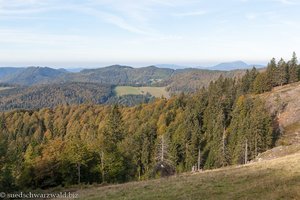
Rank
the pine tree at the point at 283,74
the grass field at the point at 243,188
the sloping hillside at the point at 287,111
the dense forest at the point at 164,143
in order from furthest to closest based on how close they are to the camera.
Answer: the pine tree at the point at 283,74 < the sloping hillside at the point at 287,111 < the dense forest at the point at 164,143 < the grass field at the point at 243,188

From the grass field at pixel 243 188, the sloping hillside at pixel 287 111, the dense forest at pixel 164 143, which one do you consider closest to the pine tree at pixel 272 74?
the dense forest at pixel 164 143

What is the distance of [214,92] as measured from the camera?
152 metres

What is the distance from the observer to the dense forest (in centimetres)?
6099

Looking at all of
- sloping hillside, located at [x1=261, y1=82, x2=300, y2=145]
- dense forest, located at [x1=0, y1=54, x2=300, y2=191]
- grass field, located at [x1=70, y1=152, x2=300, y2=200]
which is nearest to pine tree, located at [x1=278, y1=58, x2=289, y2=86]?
dense forest, located at [x1=0, y1=54, x2=300, y2=191]

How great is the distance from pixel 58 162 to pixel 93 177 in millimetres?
8579

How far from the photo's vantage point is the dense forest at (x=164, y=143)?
2401 inches

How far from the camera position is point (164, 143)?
3561 inches

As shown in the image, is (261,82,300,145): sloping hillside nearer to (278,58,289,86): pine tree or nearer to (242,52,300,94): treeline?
(242,52,300,94): treeline

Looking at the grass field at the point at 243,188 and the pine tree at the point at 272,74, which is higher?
the pine tree at the point at 272,74

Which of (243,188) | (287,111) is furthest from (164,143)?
(243,188)

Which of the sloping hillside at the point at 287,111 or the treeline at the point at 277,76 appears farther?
the treeline at the point at 277,76

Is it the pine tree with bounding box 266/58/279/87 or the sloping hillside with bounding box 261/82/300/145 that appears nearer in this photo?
the sloping hillside with bounding box 261/82/300/145

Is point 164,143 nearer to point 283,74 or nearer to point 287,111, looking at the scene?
point 287,111

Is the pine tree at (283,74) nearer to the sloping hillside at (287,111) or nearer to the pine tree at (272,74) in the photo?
the pine tree at (272,74)
